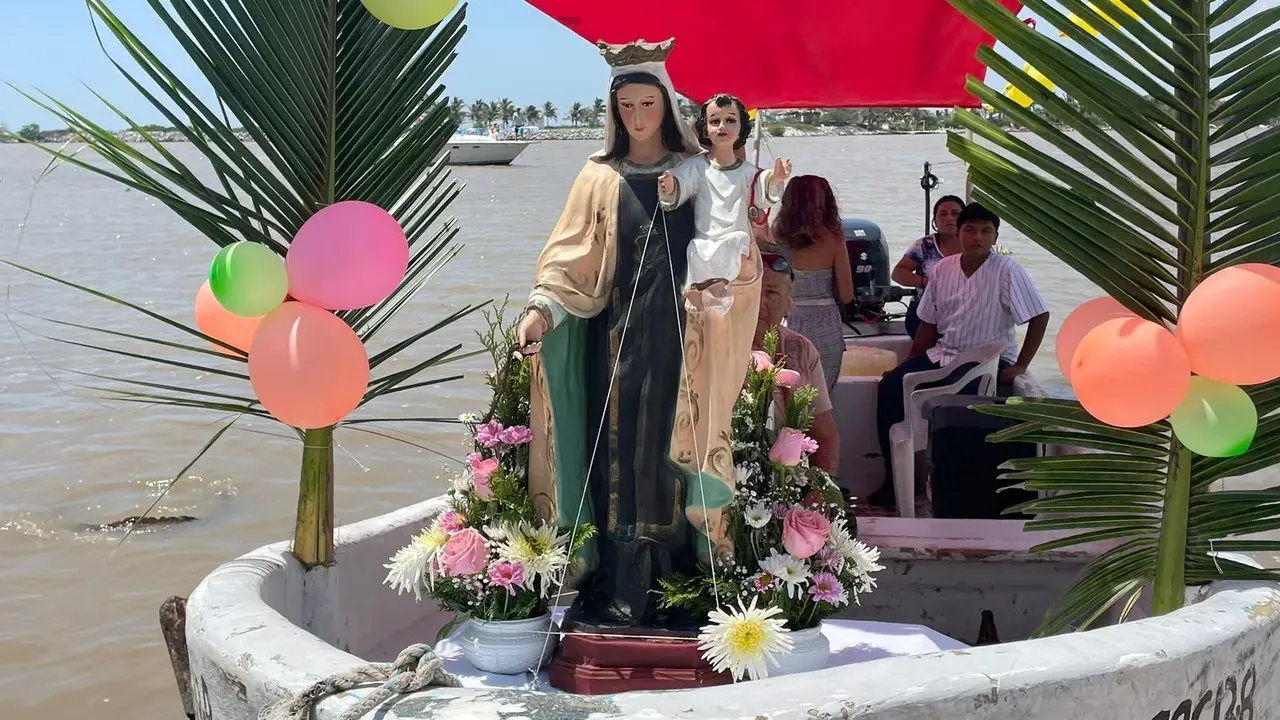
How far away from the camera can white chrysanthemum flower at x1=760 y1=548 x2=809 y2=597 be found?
3031mm

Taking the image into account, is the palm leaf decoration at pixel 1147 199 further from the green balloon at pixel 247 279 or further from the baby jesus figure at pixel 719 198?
the green balloon at pixel 247 279

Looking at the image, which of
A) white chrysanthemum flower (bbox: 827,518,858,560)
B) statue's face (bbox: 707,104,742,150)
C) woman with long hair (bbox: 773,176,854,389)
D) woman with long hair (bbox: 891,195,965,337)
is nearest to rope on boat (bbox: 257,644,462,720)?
white chrysanthemum flower (bbox: 827,518,858,560)

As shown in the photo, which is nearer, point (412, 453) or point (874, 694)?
point (874, 694)

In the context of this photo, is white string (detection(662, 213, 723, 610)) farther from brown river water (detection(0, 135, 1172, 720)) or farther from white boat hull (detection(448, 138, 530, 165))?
white boat hull (detection(448, 138, 530, 165))

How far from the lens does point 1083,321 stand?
280cm

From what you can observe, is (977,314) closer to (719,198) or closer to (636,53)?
(719,198)

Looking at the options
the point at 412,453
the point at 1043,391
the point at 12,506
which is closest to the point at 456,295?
the point at 412,453

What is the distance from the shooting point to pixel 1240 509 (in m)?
2.85

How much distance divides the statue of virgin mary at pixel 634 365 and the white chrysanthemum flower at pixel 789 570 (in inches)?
5.6

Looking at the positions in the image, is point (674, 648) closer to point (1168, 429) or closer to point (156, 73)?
point (1168, 429)

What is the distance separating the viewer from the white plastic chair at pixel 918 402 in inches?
184

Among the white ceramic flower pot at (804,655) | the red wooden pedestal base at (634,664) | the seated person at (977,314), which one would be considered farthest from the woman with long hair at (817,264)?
the red wooden pedestal base at (634,664)

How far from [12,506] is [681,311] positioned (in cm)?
628

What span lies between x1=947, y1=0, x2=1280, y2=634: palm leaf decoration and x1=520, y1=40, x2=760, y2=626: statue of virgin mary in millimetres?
725
